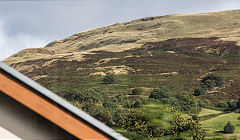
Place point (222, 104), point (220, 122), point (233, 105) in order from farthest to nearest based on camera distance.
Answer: point (222, 104)
point (233, 105)
point (220, 122)

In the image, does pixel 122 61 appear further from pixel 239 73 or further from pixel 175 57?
pixel 239 73

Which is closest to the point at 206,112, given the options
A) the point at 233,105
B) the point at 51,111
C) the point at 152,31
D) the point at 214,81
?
the point at 233,105

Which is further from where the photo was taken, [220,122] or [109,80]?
[109,80]

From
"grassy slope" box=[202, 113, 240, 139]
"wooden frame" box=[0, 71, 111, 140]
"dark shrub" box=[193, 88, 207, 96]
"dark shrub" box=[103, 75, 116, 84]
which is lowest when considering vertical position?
"dark shrub" box=[193, 88, 207, 96]

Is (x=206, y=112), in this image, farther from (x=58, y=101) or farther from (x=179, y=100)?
(x=58, y=101)

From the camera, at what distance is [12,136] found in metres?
1.32

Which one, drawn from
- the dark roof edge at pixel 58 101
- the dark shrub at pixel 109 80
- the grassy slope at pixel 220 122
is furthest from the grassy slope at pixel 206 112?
the dark roof edge at pixel 58 101

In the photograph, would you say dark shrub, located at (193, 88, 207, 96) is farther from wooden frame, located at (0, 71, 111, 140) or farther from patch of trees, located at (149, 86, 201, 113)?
wooden frame, located at (0, 71, 111, 140)

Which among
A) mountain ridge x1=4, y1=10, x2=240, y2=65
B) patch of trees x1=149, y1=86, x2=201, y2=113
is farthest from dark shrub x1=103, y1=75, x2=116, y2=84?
mountain ridge x1=4, y1=10, x2=240, y2=65

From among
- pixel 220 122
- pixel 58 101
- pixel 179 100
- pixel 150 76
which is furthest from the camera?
pixel 150 76

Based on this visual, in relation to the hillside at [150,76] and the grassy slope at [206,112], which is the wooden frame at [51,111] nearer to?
the hillside at [150,76]

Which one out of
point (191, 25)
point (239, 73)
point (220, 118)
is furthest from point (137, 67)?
point (191, 25)

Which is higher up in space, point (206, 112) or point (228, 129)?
point (228, 129)

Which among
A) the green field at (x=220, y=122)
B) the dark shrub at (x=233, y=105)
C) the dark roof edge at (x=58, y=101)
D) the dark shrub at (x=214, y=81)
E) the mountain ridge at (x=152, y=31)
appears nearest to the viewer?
the dark roof edge at (x=58, y=101)
